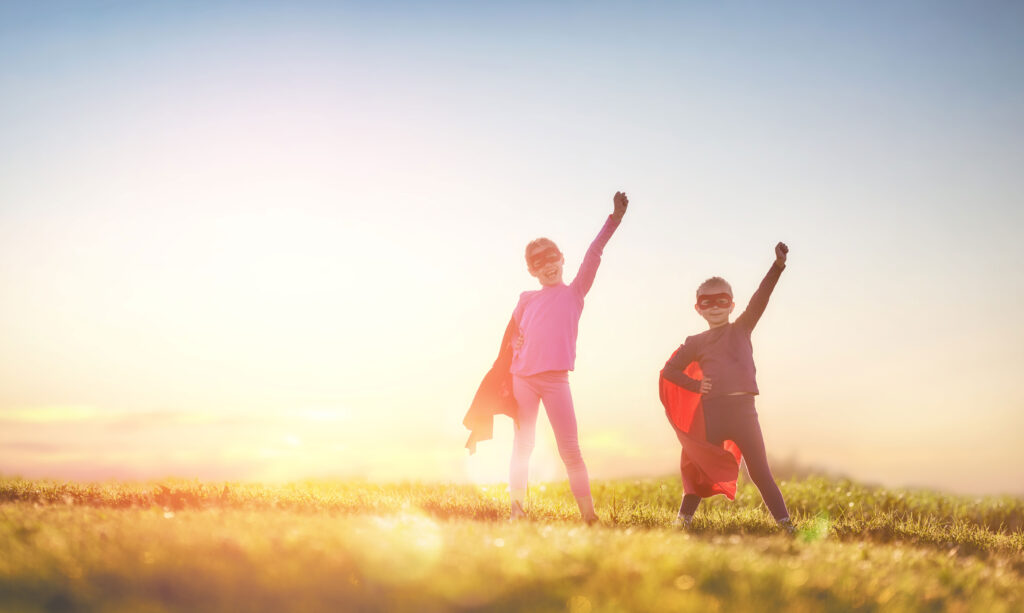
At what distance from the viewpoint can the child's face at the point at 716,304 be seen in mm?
8914

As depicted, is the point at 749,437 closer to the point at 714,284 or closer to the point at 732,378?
the point at 732,378

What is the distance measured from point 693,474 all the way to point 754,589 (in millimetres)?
4751

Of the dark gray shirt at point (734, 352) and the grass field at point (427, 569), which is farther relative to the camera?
the dark gray shirt at point (734, 352)

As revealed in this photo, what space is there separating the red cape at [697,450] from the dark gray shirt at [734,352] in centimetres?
33

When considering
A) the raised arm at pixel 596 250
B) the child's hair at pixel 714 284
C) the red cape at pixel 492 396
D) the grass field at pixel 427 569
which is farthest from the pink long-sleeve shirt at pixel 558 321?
the grass field at pixel 427 569

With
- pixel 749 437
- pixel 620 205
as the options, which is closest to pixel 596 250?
pixel 620 205

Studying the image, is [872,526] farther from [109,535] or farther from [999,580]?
[109,535]

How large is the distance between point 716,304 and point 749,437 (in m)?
1.52

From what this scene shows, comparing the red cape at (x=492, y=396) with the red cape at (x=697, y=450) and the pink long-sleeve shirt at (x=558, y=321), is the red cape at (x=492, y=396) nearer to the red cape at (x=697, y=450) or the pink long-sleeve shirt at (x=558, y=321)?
the pink long-sleeve shirt at (x=558, y=321)

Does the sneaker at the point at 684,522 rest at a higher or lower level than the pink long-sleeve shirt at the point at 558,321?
lower

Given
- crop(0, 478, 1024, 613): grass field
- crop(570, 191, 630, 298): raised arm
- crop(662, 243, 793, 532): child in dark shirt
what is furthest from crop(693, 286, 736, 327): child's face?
crop(0, 478, 1024, 613): grass field

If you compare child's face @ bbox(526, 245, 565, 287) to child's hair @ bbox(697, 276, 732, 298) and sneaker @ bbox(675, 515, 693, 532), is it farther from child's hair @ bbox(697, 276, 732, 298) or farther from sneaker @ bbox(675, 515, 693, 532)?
sneaker @ bbox(675, 515, 693, 532)

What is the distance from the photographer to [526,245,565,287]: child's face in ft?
27.6

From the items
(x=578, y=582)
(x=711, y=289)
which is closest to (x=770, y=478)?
(x=711, y=289)
